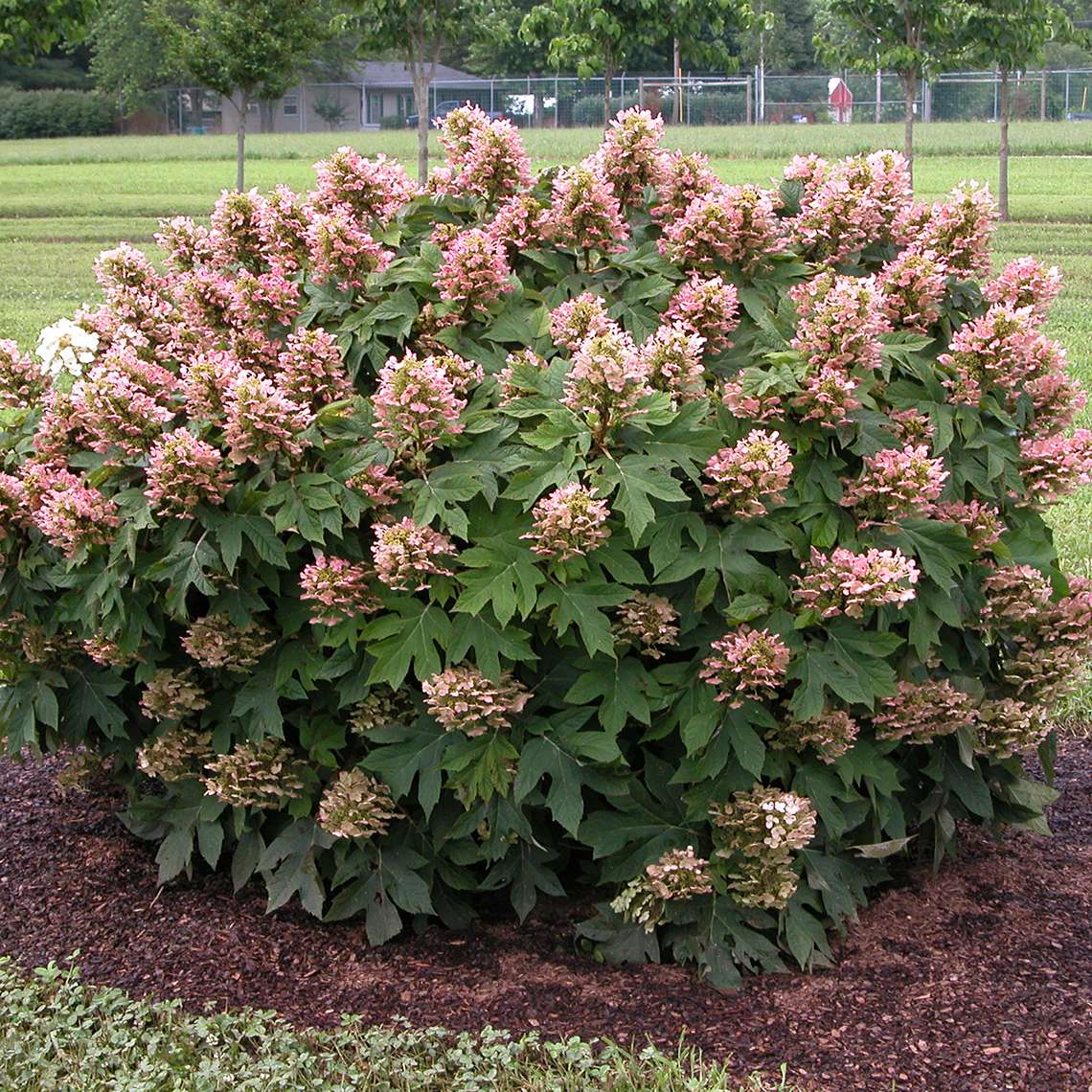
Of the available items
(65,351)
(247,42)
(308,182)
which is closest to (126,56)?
(308,182)

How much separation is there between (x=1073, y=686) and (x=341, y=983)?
6.42ft

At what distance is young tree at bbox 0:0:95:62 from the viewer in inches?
690

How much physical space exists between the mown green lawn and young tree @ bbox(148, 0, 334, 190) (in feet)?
7.69

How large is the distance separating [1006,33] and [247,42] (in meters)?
12.4

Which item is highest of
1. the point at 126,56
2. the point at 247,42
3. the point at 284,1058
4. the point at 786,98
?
the point at 126,56

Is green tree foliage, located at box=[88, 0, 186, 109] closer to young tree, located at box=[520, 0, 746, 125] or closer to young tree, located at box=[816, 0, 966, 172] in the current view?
young tree, located at box=[520, 0, 746, 125]

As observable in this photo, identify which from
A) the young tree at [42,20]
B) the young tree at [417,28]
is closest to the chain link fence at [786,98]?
the young tree at [417,28]

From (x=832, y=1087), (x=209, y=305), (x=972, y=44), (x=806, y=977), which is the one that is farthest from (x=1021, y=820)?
(x=972, y=44)

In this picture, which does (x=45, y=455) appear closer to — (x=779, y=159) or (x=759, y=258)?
(x=759, y=258)

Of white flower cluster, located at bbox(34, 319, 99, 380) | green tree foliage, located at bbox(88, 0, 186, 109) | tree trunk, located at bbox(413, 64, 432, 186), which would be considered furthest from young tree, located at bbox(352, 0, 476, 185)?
green tree foliage, located at bbox(88, 0, 186, 109)

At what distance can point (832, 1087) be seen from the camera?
310cm

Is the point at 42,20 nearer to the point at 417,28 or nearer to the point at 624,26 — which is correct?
the point at 417,28

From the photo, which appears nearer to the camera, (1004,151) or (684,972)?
(684,972)

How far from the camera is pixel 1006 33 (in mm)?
22891
